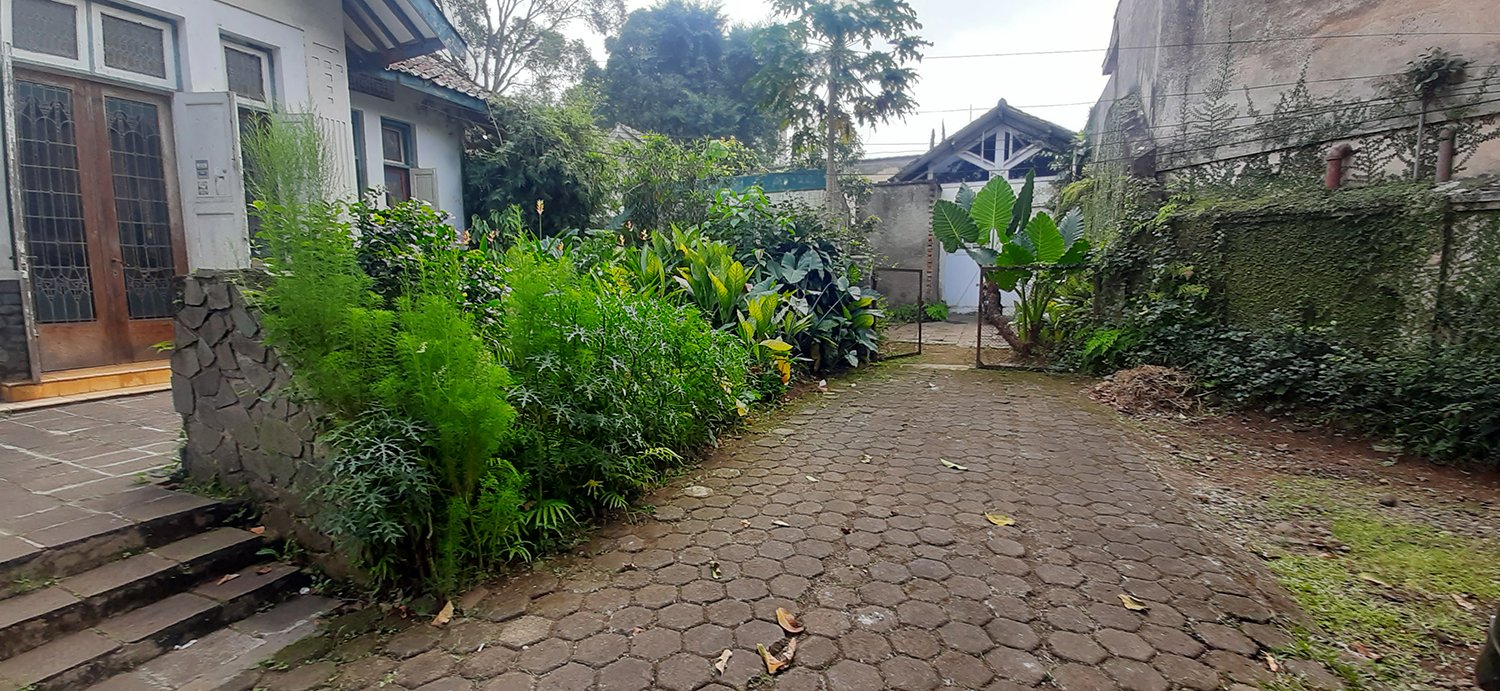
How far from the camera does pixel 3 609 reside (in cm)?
222

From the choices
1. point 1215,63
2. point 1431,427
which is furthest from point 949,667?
point 1215,63

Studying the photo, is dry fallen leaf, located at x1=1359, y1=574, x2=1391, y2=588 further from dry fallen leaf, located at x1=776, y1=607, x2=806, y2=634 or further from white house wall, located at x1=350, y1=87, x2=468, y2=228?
white house wall, located at x1=350, y1=87, x2=468, y2=228

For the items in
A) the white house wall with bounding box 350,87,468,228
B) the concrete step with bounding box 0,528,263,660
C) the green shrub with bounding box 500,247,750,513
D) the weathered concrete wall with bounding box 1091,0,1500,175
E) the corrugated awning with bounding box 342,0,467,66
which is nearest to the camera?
the concrete step with bounding box 0,528,263,660

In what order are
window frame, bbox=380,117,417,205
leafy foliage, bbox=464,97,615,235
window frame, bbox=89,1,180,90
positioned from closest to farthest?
1. window frame, bbox=89,1,180,90
2. window frame, bbox=380,117,417,205
3. leafy foliage, bbox=464,97,615,235

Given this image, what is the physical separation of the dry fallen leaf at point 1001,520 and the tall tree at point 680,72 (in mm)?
19505

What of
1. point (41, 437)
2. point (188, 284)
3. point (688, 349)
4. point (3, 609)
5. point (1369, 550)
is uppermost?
point (188, 284)

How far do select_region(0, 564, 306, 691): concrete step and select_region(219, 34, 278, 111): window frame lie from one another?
15.1 ft

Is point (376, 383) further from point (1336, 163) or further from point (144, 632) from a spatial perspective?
point (1336, 163)

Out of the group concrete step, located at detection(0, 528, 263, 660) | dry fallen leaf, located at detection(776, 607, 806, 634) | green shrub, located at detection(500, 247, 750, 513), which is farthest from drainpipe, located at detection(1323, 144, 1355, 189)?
concrete step, located at detection(0, 528, 263, 660)

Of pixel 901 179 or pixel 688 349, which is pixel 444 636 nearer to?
pixel 688 349

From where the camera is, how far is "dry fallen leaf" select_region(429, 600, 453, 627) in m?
2.49

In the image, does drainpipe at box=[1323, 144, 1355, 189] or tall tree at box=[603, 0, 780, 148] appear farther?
tall tree at box=[603, 0, 780, 148]

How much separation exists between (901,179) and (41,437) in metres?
15.6

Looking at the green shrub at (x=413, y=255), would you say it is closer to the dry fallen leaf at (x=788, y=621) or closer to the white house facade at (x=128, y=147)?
the white house facade at (x=128, y=147)
